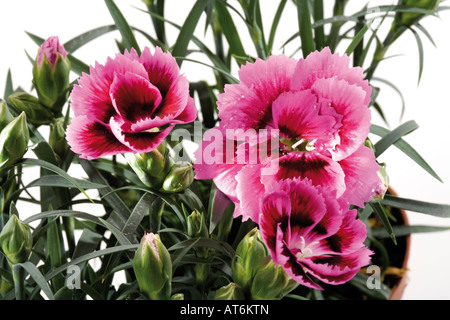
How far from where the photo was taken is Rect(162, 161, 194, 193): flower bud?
509 mm

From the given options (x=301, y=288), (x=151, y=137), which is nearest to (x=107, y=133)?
(x=151, y=137)

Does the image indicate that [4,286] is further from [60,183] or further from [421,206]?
[421,206]

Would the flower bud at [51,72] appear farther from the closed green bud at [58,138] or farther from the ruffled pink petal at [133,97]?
the ruffled pink petal at [133,97]

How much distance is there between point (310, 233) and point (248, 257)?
0.09 meters

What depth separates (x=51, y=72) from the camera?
586 mm

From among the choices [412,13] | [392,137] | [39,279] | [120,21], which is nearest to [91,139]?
[39,279]

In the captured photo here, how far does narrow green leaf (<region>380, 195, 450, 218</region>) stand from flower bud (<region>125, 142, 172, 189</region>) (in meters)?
0.27

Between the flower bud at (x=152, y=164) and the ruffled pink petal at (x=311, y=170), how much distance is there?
0.13 metres

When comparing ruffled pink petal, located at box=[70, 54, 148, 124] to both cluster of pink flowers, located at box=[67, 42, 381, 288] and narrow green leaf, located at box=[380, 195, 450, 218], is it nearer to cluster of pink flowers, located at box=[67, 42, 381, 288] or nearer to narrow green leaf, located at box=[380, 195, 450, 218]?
cluster of pink flowers, located at box=[67, 42, 381, 288]

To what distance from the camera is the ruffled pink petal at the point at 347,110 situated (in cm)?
40

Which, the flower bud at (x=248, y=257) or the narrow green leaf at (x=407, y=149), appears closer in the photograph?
the flower bud at (x=248, y=257)

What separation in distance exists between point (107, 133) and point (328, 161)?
176 millimetres

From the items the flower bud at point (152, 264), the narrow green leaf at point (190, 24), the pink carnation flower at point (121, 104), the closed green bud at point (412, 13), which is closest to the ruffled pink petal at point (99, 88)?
the pink carnation flower at point (121, 104)
